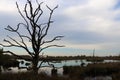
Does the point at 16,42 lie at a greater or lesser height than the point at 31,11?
lesser

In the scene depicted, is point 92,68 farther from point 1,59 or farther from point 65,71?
point 1,59

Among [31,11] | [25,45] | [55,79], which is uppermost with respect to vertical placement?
[31,11]

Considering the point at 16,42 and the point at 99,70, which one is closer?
the point at 16,42

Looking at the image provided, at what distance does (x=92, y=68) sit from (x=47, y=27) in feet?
61.2

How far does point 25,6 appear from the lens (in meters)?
13.2

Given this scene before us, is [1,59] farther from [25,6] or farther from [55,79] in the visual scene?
[25,6]

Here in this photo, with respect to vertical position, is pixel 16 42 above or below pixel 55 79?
above

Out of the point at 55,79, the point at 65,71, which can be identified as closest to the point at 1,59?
the point at 65,71

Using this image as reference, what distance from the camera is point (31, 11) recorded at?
13.3 metres

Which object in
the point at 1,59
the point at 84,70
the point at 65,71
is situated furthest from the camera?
the point at 1,59

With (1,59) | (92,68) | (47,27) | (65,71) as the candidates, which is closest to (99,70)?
(92,68)

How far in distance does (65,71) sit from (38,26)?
2058 cm

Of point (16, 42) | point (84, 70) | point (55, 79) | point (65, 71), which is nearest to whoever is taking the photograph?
point (16, 42)

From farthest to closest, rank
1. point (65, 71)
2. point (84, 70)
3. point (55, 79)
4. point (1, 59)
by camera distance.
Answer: point (1, 59) < point (65, 71) < point (84, 70) < point (55, 79)
